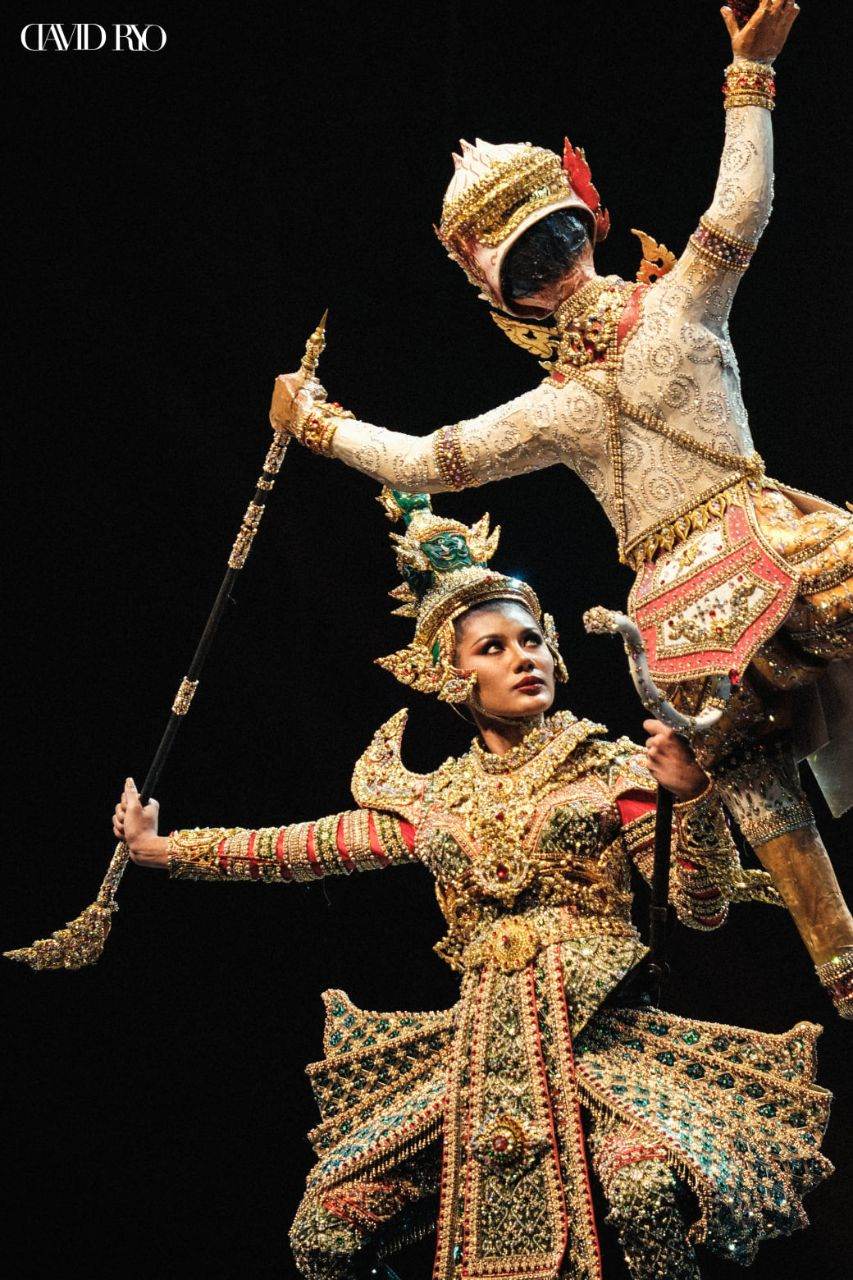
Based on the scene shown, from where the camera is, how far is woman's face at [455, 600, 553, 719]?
11.1ft

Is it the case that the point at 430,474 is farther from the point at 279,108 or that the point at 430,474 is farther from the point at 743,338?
the point at 279,108

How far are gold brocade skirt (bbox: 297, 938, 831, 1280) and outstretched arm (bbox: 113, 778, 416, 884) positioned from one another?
0.34 meters

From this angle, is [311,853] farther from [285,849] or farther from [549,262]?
[549,262]

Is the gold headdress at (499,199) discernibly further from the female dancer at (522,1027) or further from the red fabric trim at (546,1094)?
the red fabric trim at (546,1094)

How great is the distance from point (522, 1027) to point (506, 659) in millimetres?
700

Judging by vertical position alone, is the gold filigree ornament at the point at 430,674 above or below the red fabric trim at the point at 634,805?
above

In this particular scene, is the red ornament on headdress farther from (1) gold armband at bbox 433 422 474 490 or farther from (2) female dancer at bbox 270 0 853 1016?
(1) gold armband at bbox 433 422 474 490

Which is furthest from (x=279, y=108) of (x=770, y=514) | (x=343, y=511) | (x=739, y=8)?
(x=770, y=514)

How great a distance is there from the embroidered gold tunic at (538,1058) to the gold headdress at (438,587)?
0.18 meters

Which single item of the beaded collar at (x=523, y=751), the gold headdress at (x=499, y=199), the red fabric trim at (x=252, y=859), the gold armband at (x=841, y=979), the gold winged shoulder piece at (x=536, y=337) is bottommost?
the gold armband at (x=841, y=979)

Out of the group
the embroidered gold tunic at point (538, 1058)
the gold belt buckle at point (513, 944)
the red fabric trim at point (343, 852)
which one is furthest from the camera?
the red fabric trim at point (343, 852)

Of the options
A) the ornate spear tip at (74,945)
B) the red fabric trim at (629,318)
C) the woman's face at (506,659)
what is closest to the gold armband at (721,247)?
the red fabric trim at (629,318)

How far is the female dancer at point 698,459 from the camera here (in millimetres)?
2619

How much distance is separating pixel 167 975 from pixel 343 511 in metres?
1.18
